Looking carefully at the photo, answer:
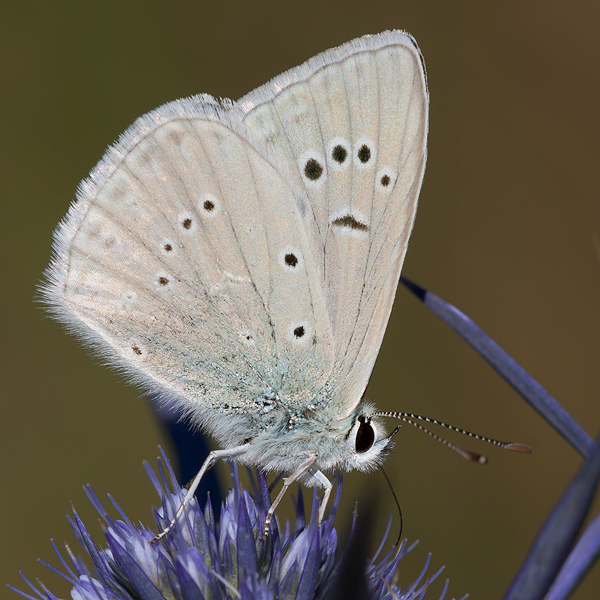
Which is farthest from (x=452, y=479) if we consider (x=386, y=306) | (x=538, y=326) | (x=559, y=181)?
(x=386, y=306)

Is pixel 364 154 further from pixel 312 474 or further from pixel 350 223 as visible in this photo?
pixel 312 474

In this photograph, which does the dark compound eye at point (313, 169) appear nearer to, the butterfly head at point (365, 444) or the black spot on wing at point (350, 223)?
→ the black spot on wing at point (350, 223)

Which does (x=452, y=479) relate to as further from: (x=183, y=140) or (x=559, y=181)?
(x=183, y=140)

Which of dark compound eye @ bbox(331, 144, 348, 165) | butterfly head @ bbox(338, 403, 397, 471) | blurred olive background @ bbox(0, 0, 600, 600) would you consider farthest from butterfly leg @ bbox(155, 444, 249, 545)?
blurred olive background @ bbox(0, 0, 600, 600)

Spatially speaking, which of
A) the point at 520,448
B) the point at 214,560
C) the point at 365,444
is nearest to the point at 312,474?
the point at 365,444

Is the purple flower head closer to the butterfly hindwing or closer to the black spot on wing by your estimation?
the butterfly hindwing

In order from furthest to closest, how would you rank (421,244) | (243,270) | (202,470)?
(421,244), (243,270), (202,470)
